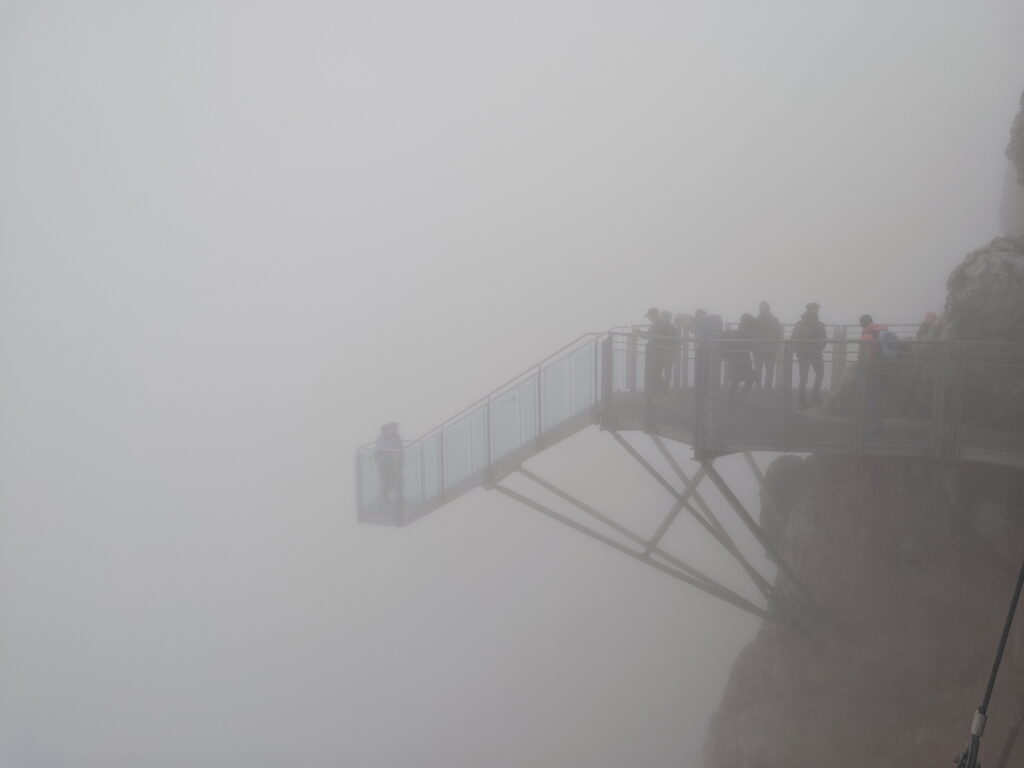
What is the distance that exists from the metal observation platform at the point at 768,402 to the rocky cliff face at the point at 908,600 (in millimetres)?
126

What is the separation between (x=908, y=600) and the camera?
9164mm

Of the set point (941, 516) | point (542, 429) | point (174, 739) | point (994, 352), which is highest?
point (994, 352)

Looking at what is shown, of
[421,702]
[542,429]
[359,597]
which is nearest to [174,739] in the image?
[359,597]

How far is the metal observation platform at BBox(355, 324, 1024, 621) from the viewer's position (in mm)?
7125

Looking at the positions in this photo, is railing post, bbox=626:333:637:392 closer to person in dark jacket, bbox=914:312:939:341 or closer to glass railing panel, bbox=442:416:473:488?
glass railing panel, bbox=442:416:473:488

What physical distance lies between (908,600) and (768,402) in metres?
3.12

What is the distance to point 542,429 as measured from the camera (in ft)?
31.0

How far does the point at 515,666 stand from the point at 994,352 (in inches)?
507

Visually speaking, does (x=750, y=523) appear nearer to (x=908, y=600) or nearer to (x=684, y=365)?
(x=684, y=365)

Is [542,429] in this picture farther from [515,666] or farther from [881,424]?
[515,666]

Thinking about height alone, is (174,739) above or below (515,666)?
below

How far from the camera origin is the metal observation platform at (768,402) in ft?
23.4

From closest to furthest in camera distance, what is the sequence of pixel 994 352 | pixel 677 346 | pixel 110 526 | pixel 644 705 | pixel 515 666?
pixel 994 352
pixel 677 346
pixel 644 705
pixel 515 666
pixel 110 526

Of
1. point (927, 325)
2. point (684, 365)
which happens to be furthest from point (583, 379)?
point (927, 325)
